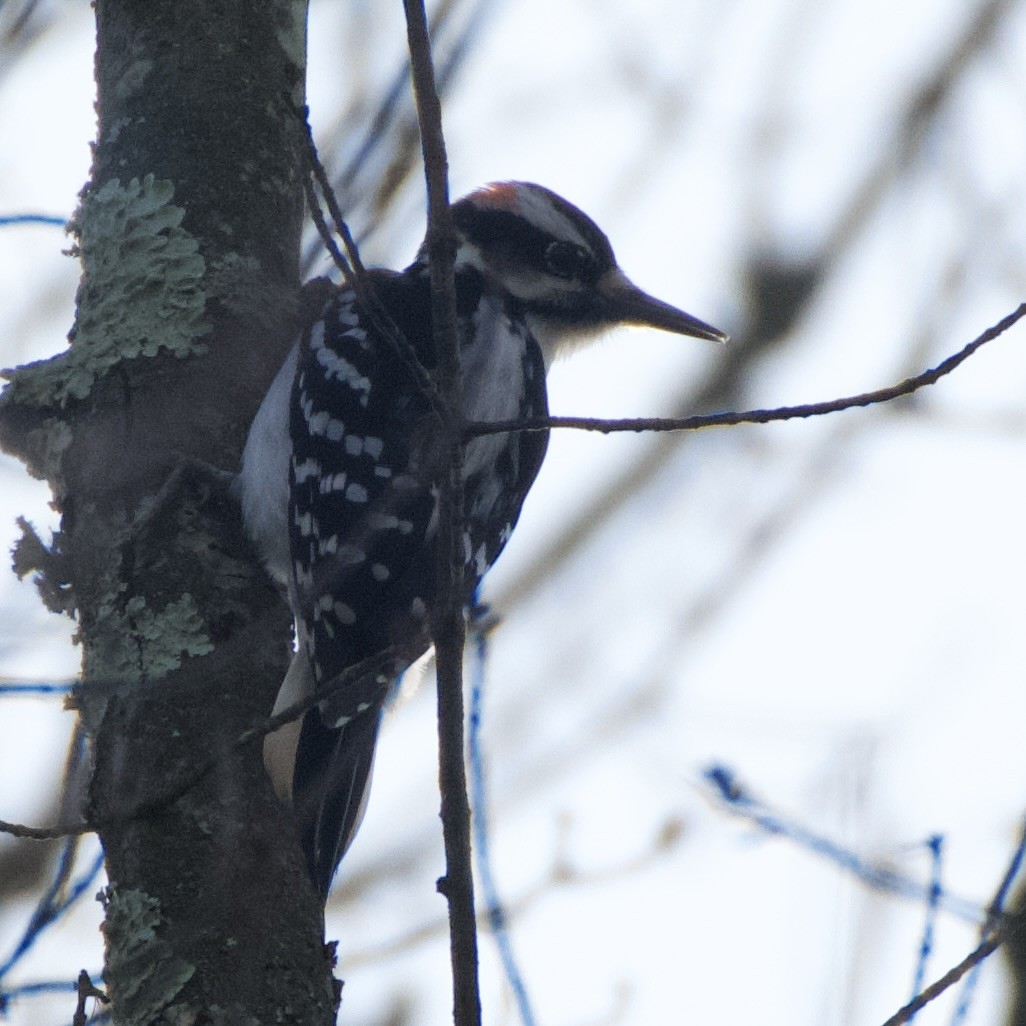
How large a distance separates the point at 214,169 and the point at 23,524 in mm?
845

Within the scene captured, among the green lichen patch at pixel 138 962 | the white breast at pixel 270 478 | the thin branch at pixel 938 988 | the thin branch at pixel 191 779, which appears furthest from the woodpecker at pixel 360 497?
the thin branch at pixel 938 988

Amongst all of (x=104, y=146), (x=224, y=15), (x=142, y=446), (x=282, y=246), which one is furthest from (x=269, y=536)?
(x=224, y=15)

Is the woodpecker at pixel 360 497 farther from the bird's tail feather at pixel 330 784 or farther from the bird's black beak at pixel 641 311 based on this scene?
the bird's black beak at pixel 641 311

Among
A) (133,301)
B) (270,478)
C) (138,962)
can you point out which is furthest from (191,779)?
(133,301)

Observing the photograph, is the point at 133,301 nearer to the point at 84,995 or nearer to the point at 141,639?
the point at 141,639

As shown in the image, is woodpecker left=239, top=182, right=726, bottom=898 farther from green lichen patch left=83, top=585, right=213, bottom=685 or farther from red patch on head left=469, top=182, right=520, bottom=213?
red patch on head left=469, top=182, right=520, bottom=213

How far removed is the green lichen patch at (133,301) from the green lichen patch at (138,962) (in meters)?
1.10

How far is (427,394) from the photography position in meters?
1.89

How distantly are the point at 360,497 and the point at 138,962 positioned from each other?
120 centimetres

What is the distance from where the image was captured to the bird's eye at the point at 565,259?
14.5 ft

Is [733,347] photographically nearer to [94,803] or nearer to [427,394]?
[427,394]

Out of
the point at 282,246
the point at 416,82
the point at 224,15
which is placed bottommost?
the point at 416,82

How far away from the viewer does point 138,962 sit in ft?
7.45

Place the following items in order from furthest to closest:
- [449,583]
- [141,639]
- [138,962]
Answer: [141,639]
[138,962]
[449,583]
